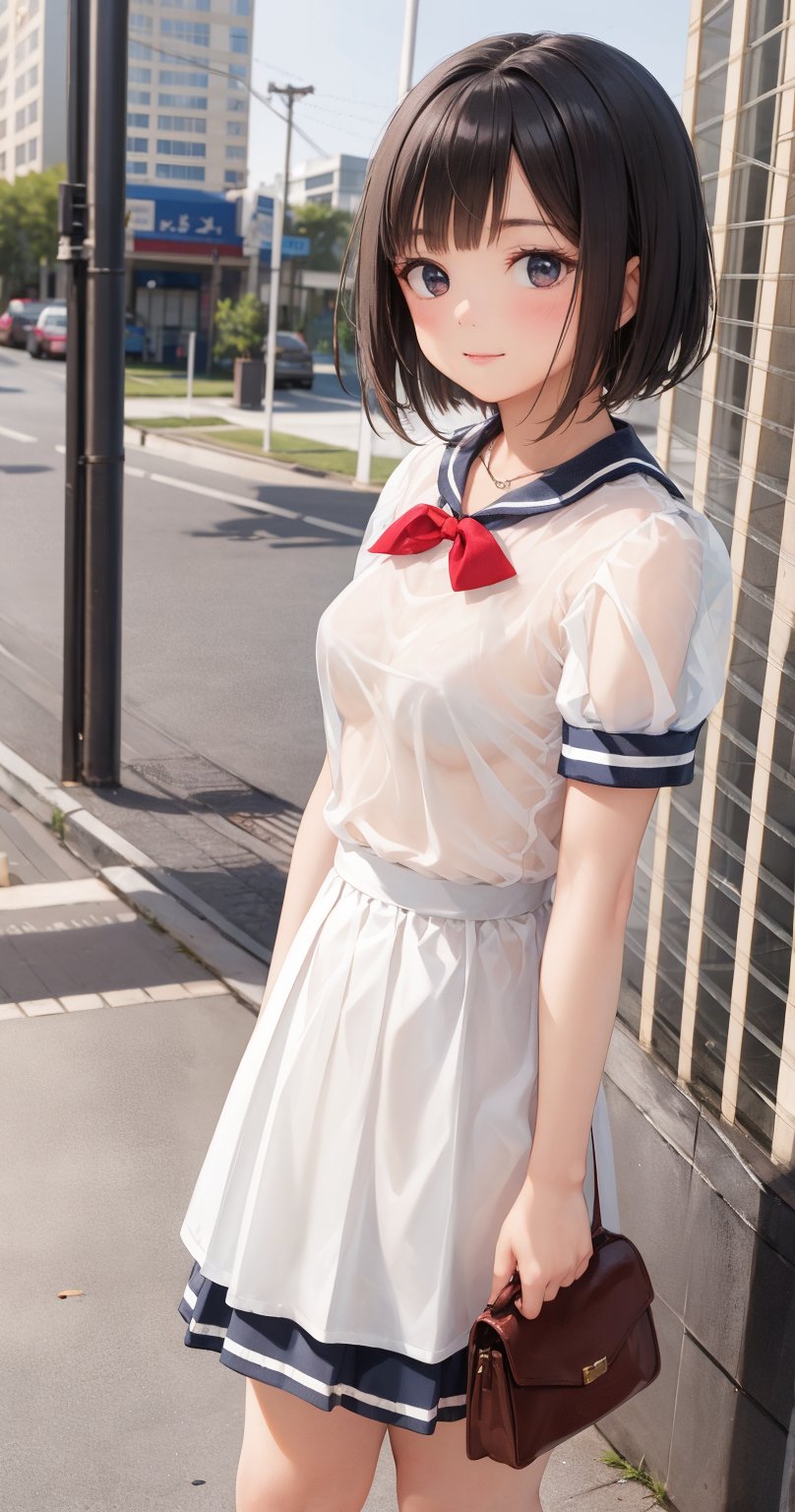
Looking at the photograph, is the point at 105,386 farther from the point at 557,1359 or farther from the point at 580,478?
the point at 557,1359

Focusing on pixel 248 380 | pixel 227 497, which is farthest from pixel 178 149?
pixel 227 497

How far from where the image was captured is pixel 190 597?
618cm

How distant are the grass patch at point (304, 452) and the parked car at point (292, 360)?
0.73ft

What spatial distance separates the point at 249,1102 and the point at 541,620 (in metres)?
0.60

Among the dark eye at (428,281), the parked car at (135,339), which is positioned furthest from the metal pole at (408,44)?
the dark eye at (428,281)

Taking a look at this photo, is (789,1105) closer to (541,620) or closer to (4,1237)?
(541,620)

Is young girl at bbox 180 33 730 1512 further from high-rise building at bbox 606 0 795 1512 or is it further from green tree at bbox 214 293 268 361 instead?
green tree at bbox 214 293 268 361

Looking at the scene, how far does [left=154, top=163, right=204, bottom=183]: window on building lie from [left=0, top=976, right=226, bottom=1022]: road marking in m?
3.34

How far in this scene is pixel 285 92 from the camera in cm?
529

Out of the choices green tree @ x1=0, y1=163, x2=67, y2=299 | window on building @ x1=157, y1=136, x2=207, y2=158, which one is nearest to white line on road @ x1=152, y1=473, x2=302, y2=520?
green tree @ x1=0, y1=163, x2=67, y2=299

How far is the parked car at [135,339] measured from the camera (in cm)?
578

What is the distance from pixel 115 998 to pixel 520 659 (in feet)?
9.02

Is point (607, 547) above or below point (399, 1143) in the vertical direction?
above

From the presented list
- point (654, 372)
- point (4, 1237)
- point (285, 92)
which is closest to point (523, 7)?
point (285, 92)
